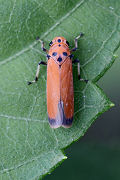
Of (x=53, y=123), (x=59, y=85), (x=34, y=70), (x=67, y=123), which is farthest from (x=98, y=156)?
(x=34, y=70)

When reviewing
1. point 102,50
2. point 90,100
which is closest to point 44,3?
point 102,50

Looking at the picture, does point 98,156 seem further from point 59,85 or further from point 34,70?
point 34,70

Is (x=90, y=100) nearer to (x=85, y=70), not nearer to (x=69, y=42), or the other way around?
(x=85, y=70)

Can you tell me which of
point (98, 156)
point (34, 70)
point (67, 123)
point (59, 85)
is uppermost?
point (34, 70)

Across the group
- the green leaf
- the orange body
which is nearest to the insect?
the orange body

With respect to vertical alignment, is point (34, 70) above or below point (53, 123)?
above

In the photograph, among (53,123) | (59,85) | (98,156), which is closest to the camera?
(53,123)

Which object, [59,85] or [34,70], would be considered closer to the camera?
[34,70]

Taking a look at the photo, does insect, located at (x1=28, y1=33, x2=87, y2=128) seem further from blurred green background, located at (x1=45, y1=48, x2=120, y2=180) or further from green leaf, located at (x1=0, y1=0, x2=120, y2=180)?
blurred green background, located at (x1=45, y1=48, x2=120, y2=180)
